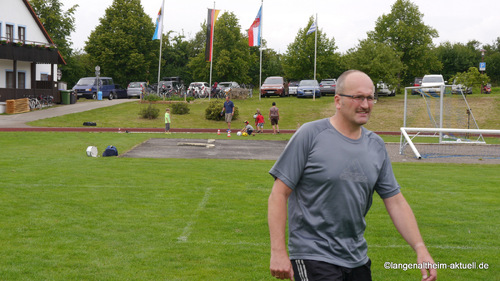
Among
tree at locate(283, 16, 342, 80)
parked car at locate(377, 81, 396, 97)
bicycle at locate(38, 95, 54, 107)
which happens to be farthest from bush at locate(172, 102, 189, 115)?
tree at locate(283, 16, 342, 80)

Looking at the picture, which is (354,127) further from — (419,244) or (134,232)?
(134,232)

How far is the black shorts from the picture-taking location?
326 centimetres

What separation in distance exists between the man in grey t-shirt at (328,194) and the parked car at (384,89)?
4592cm

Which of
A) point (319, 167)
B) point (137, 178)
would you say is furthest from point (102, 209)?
point (319, 167)

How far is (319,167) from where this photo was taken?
330 cm

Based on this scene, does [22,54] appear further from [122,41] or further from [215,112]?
[122,41]

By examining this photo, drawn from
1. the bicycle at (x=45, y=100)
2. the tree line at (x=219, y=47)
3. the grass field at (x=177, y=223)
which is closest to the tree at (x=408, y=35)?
the tree line at (x=219, y=47)

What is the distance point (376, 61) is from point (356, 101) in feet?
144

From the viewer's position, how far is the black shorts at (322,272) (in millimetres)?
3264

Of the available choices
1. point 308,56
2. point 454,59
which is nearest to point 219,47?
point 308,56

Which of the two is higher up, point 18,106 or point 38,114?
point 18,106

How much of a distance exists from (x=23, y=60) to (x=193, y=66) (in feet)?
92.2

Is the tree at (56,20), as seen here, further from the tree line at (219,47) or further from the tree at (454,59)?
the tree at (454,59)

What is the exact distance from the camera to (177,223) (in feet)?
27.4
